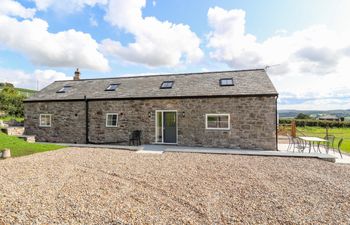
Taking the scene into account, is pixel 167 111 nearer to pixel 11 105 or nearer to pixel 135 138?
pixel 135 138

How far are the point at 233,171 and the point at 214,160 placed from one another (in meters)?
1.65

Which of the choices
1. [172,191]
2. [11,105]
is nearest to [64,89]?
[11,105]

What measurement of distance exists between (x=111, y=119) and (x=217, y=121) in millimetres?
6960

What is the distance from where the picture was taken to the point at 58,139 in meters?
14.5

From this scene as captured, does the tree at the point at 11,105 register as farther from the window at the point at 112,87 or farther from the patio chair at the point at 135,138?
the patio chair at the point at 135,138

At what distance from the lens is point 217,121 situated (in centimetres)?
1200

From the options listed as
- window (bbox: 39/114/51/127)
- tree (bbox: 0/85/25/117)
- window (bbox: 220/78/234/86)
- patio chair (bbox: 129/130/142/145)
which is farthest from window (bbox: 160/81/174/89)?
tree (bbox: 0/85/25/117)

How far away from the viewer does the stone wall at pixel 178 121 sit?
1132cm

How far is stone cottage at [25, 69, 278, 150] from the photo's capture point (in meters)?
11.5

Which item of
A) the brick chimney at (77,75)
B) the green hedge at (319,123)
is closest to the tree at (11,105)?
the brick chimney at (77,75)

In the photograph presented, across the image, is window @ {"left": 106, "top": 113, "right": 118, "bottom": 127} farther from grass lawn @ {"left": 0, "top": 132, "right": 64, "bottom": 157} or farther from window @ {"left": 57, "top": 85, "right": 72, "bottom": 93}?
window @ {"left": 57, "top": 85, "right": 72, "bottom": 93}

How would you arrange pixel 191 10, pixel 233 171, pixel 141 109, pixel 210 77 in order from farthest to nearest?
pixel 210 77 → pixel 141 109 → pixel 191 10 → pixel 233 171

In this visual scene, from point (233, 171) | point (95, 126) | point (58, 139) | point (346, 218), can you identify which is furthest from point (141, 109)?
point (346, 218)

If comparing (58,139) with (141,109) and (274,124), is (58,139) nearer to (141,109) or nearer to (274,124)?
(141,109)
